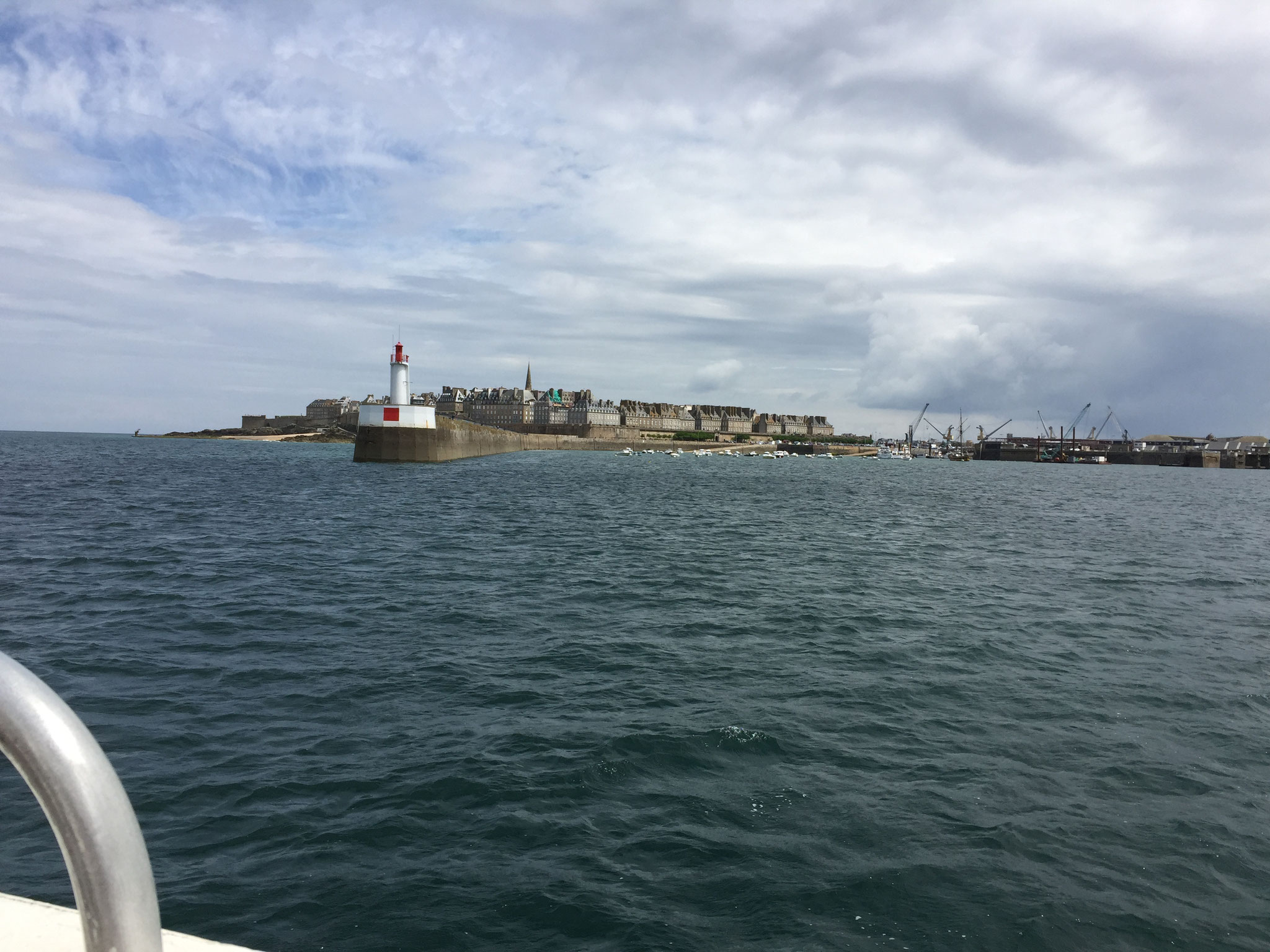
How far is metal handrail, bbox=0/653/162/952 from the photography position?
2025 mm

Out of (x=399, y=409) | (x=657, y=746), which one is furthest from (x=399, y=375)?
(x=657, y=746)

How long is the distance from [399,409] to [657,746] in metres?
69.7

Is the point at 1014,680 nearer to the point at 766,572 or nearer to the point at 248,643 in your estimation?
the point at 766,572

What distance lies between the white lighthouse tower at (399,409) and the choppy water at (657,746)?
168 ft

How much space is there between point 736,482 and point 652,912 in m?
71.3

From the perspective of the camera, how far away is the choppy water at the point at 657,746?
7121mm

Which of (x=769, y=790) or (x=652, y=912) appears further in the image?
(x=769, y=790)

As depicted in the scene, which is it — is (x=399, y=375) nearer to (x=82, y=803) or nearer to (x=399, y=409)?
(x=399, y=409)

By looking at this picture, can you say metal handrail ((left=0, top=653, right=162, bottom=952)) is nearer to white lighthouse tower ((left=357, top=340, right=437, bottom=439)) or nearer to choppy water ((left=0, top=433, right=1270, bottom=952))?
choppy water ((left=0, top=433, right=1270, bottom=952))

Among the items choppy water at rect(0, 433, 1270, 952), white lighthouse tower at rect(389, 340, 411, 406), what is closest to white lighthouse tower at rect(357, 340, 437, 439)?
white lighthouse tower at rect(389, 340, 411, 406)

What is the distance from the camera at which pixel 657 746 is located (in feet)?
34.0

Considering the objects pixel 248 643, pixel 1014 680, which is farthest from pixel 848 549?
pixel 248 643

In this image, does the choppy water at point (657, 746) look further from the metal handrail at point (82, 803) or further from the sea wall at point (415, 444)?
the sea wall at point (415, 444)

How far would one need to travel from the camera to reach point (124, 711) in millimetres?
11148
